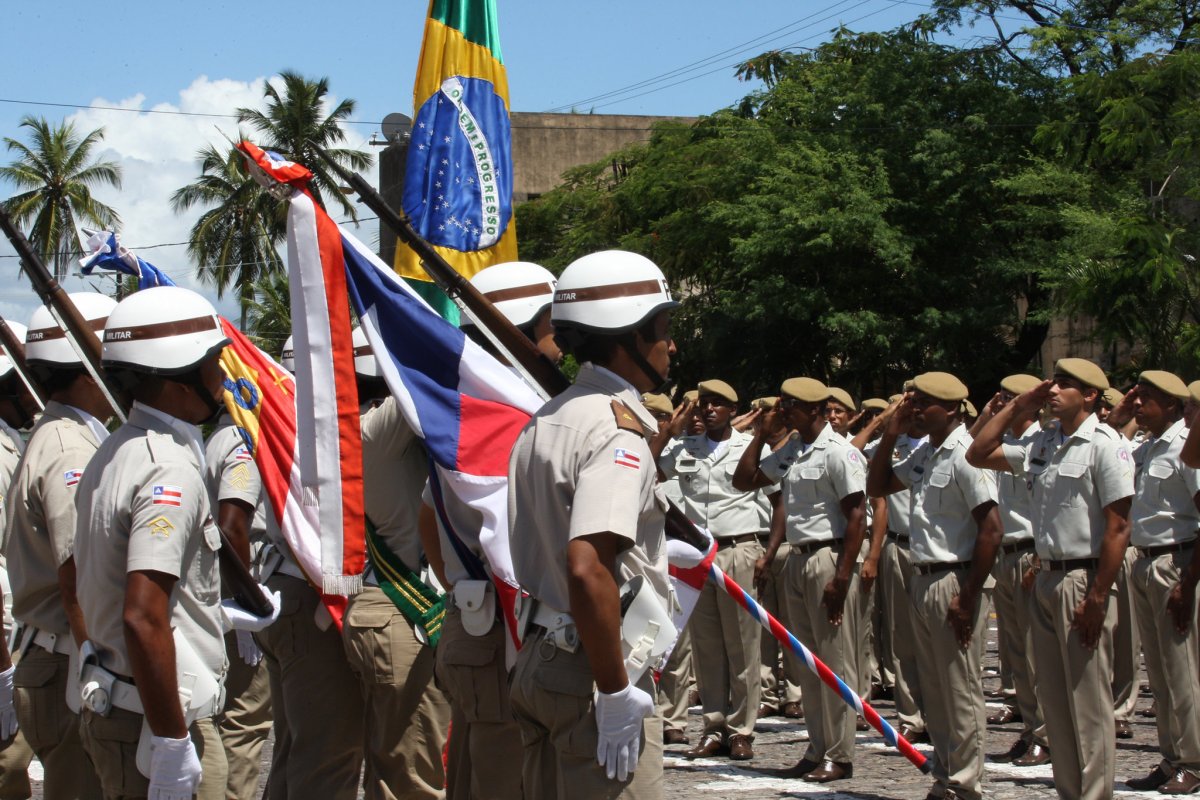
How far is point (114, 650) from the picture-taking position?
407 centimetres

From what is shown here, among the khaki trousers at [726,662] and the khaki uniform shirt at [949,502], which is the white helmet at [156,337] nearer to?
the khaki uniform shirt at [949,502]

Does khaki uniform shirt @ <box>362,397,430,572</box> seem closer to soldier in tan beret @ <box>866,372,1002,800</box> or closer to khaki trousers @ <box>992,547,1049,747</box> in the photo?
soldier in tan beret @ <box>866,372,1002,800</box>

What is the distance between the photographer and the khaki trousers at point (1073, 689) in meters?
6.77

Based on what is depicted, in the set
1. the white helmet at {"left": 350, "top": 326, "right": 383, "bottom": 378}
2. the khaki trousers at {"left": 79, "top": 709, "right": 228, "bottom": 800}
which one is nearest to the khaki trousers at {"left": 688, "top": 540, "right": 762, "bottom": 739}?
the white helmet at {"left": 350, "top": 326, "right": 383, "bottom": 378}

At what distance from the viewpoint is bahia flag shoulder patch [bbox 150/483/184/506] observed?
3.99m

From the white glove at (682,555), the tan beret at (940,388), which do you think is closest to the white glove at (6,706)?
the white glove at (682,555)

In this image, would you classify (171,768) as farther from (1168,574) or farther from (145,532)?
(1168,574)

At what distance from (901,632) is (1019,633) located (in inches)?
34.0

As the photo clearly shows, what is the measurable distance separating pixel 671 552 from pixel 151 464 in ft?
5.34

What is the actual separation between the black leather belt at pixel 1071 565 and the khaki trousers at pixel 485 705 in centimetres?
326

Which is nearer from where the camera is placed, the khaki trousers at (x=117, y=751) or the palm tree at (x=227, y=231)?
the khaki trousers at (x=117, y=751)

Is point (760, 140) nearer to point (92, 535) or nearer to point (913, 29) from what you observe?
point (913, 29)

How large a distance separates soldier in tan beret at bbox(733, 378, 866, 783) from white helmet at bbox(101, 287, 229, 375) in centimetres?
514

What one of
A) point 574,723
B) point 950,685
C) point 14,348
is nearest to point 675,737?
point 950,685
